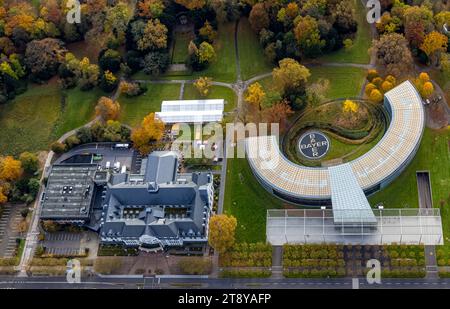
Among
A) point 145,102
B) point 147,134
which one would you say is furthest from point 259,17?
point 147,134

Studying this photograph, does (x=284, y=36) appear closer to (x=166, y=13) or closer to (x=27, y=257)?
(x=166, y=13)

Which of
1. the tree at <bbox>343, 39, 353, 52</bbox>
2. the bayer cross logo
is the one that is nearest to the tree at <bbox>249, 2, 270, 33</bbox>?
the tree at <bbox>343, 39, 353, 52</bbox>

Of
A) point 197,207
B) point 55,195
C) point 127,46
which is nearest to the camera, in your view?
point 197,207

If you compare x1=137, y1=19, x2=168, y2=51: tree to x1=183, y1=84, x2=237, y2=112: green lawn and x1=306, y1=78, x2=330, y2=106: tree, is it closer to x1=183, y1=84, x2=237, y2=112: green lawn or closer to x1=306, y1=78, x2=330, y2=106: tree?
x1=183, y1=84, x2=237, y2=112: green lawn

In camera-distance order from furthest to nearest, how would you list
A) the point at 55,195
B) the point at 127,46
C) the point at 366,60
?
the point at 127,46, the point at 366,60, the point at 55,195

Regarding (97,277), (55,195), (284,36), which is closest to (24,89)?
(55,195)

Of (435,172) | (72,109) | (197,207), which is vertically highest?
Answer: (72,109)

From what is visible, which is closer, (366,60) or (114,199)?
(114,199)
